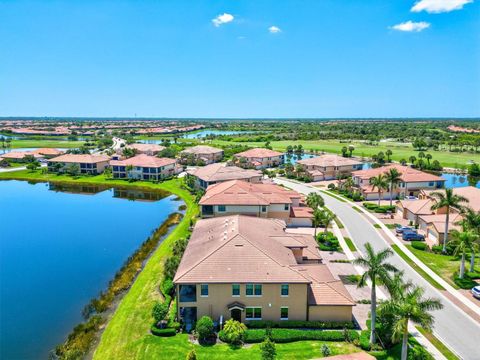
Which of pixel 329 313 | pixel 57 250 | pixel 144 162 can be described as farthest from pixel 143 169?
pixel 329 313

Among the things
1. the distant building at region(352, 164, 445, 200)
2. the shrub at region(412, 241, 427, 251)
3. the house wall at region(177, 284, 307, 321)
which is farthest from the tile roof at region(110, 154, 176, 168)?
the house wall at region(177, 284, 307, 321)

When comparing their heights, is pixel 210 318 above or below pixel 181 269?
below

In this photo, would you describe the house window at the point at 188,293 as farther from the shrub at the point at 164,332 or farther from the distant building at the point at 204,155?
the distant building at the point at 204,155

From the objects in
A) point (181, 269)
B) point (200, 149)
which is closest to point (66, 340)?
point (181, 269)

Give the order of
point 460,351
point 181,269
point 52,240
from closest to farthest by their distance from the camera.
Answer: point 460,351 < point 181,269 < point 52,240

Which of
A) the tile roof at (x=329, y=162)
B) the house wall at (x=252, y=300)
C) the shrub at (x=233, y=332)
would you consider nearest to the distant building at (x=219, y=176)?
the tile roof at (x=329, y=162)

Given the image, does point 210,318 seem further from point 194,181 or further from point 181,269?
point 194,181

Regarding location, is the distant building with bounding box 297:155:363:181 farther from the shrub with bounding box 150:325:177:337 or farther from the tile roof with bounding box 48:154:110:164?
the shrub with bounding box 150:325:177:337
